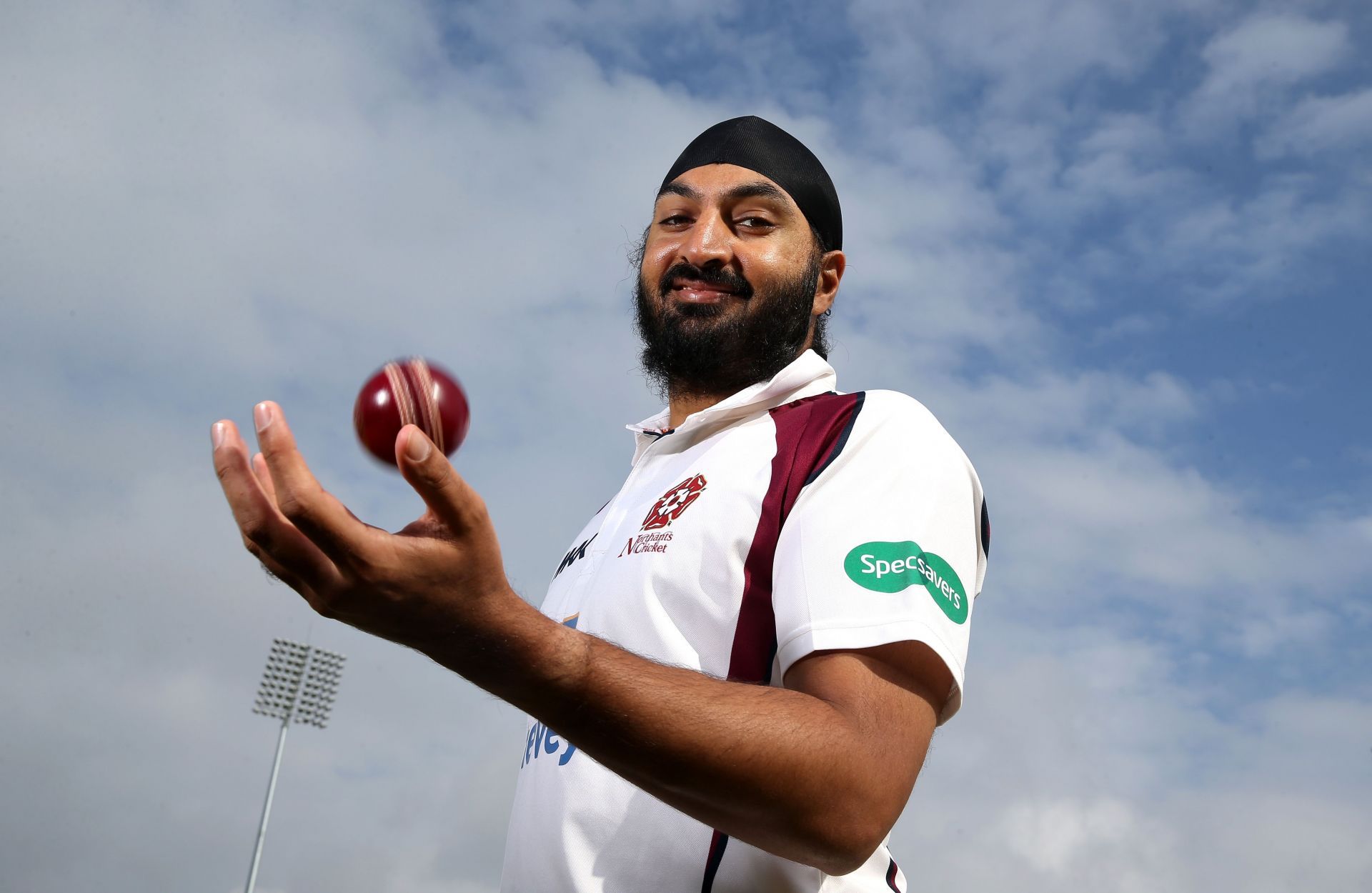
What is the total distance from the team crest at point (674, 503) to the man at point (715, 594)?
1 cm

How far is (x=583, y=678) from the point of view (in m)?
1.76

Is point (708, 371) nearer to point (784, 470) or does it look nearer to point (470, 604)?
point (784, 470)

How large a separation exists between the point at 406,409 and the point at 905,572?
1105 millimetres

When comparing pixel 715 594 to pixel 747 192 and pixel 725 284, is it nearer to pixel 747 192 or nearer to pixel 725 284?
pixel 725 284

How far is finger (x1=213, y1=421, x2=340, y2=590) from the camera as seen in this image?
1.66m

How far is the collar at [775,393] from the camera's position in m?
3.32

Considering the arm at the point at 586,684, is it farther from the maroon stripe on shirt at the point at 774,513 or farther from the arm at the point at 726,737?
the maroon stripe on shirt at the point at 774,513

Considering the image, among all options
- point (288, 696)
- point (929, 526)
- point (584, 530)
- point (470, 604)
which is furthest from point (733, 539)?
point (288, 696)

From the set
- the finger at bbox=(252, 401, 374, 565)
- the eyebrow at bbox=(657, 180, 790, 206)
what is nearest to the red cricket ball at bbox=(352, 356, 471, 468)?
the finger at bbox=(252, 401, 374, 565)

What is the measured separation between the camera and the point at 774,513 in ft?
8.80

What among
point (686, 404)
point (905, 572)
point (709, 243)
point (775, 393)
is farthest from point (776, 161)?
point (905, 572)

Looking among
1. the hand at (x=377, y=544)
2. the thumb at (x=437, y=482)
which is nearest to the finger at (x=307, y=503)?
the hand at (x=377, y=544)

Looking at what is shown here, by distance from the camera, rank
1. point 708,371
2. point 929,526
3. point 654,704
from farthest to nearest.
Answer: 1. point 708,371
2. point 929,526
3. point 654,704

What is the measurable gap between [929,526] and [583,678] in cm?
104
